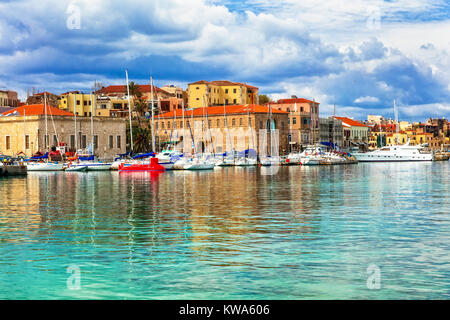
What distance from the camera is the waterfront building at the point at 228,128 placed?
11138 cm

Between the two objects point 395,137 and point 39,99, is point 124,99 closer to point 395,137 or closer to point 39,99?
point 39,99

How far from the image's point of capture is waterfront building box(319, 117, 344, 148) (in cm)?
14100

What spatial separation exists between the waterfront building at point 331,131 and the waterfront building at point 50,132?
58.2 meters

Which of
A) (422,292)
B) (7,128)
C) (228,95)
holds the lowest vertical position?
(422,292)

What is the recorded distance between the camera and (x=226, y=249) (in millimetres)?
A: 16969

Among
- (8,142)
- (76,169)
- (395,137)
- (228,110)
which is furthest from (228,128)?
(395,137)

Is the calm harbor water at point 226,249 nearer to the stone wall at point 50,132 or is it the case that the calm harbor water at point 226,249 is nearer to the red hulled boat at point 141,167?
the red hulled boat at point 141,167

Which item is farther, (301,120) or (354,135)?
(354,135)

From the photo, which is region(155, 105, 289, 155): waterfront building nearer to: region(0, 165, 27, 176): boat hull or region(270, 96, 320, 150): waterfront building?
region(270, 96, 320, 150): waterfront building

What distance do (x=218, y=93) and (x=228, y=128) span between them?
869 inches
